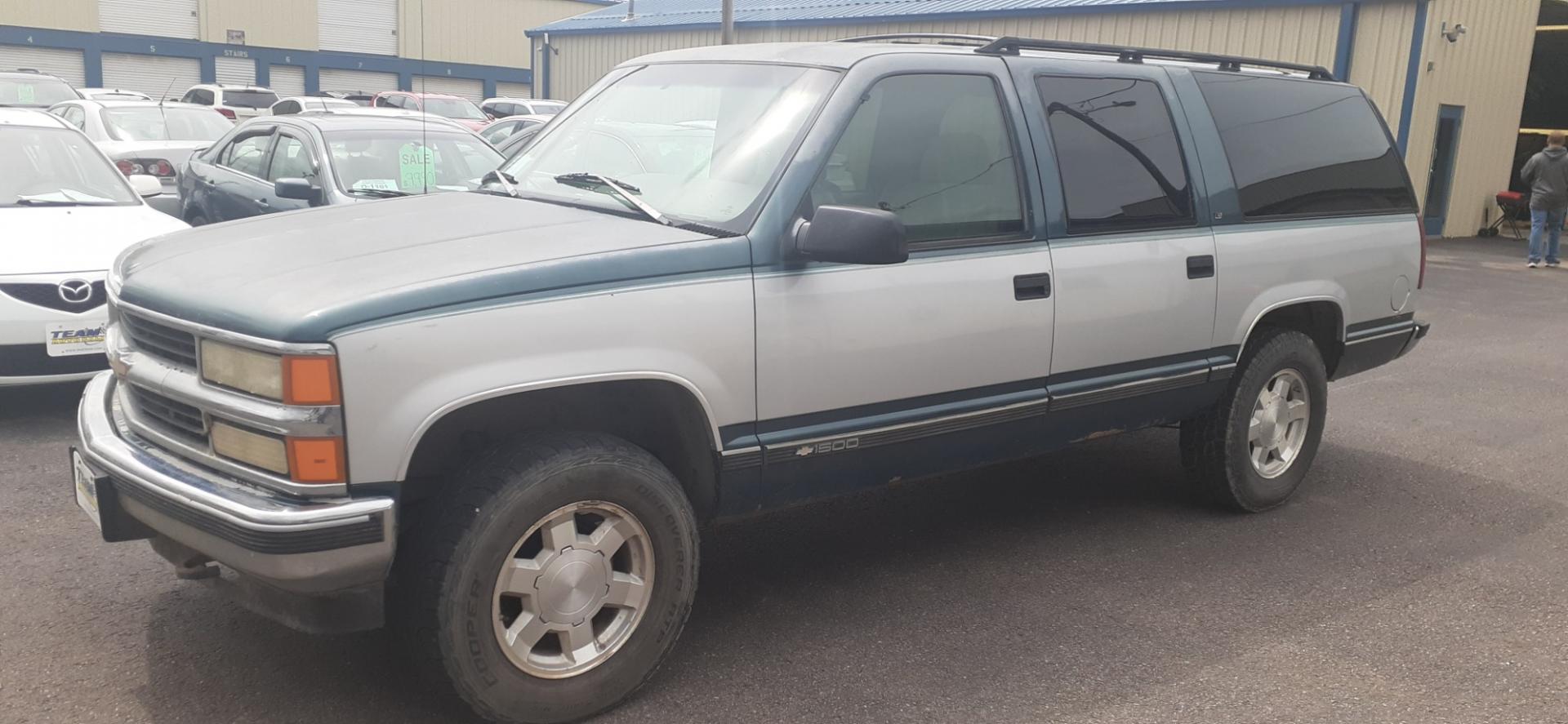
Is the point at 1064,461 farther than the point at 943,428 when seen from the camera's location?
Yes

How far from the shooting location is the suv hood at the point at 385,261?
294cm

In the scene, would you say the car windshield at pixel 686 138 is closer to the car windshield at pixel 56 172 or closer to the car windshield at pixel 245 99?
the car windshield at pixel 56 172

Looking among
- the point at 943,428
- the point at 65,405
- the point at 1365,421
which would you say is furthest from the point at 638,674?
the point at 1365,421

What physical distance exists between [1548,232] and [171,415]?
59.3 feet

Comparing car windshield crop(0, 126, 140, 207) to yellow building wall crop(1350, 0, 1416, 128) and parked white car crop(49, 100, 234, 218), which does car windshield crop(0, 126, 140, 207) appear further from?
yellow building wall crop(1350, 0, 1416, 128)

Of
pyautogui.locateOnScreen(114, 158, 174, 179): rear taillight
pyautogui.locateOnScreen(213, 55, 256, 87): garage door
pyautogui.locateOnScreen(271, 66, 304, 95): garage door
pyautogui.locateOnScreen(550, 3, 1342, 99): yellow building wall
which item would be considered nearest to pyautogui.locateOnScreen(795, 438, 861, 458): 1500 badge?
pyautogui.locateOnScreen(114, 158, 174, 179): rear taillight

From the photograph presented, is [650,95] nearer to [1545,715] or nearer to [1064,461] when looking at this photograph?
[1064,461]

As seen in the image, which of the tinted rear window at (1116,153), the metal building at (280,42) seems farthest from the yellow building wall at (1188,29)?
the metal building at (280,42)

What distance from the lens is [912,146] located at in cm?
400

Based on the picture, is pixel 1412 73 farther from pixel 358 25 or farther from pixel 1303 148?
pixel 358 25

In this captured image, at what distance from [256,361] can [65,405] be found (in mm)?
4363

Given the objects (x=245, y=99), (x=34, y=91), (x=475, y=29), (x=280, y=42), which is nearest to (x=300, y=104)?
(x=245, y=99)

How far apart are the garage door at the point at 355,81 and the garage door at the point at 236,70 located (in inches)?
81.0

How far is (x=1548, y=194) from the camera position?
15789mm
